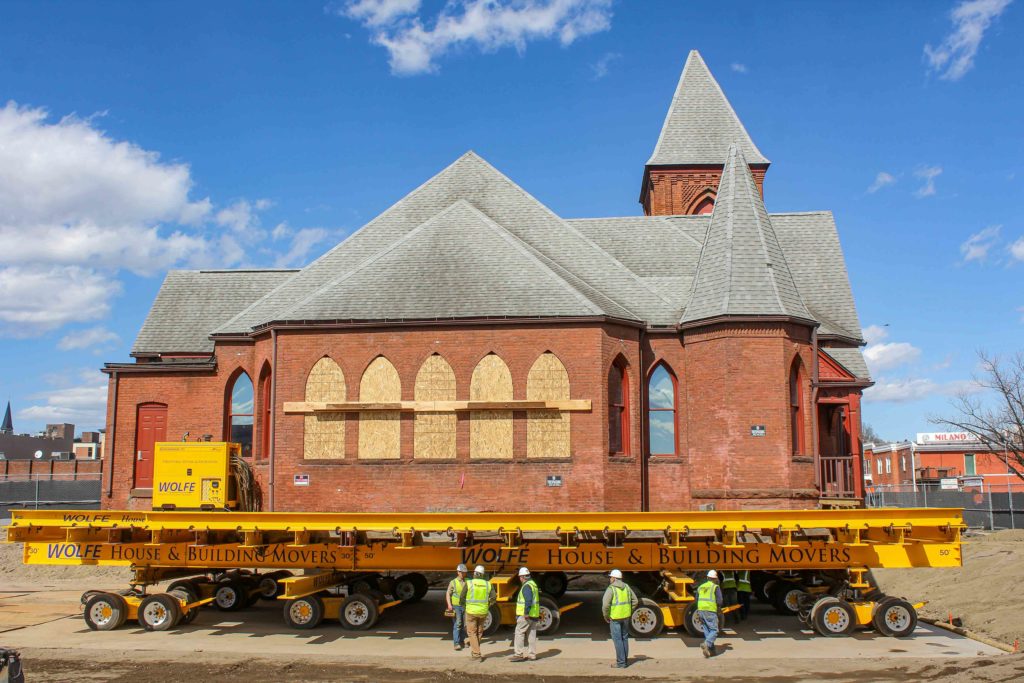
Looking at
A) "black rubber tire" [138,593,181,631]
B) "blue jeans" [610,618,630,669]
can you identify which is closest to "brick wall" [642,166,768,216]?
"blue jeans" [610,618,630,669]

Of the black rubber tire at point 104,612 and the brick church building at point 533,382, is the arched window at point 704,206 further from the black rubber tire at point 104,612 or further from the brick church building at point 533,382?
the black rubber tire at point 104,612

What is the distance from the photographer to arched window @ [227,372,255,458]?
27.7 metres

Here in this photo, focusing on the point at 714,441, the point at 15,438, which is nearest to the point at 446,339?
the point at 714,441

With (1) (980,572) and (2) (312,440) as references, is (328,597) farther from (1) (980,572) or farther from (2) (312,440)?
(1) (980,572)

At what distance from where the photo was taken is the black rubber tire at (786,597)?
2075 centimetres

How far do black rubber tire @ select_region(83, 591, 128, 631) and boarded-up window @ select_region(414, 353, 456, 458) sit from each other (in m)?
8.00

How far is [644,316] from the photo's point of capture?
2578 centimetres

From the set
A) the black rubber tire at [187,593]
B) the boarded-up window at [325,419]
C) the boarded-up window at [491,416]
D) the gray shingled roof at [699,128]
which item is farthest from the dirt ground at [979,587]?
the gray shingled roof at [699,128]

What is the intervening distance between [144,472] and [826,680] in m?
21.3

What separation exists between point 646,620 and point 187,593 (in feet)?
31.7

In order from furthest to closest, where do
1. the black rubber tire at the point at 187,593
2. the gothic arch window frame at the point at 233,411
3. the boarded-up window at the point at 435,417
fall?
the gothic arch window frame at the point at 233,411, the boarded-up window at the point at 435,417, the black rubber tire at the point at 187,593

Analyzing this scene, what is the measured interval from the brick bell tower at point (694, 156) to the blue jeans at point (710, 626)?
26.6 m

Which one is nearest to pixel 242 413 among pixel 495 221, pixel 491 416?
pixel 491 416

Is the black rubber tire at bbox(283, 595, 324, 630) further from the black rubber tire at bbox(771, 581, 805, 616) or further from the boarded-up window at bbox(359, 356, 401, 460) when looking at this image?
the black rubber tire at bbox(771, 581, 805, 616)
